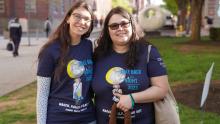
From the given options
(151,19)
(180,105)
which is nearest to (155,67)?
(180,105)

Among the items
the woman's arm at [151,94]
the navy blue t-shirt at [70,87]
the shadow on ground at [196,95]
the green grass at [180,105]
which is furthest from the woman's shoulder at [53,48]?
the shadow on ground at [196,95]

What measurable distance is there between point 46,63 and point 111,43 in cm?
48

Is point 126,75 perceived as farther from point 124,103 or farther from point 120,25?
point 120,25

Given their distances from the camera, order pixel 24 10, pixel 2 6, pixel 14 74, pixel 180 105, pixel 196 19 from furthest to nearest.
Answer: pixel 24 10, pixel 2 6, pixel 196 19, pixel 14 74, pixel 180 105

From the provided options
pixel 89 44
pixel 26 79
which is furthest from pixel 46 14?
pixel 89 44

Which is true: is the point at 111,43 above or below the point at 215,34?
above

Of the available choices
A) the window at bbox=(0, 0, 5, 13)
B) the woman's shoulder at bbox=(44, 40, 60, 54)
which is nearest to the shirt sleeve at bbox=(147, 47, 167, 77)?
the woman's shoulder at bbox=(44, 40, 60, 54)

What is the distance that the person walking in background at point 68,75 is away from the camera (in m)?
3.24

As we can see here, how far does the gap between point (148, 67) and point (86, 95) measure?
0.48 metres

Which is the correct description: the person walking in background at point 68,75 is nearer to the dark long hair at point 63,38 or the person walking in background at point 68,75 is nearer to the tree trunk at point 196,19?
the dark long hair at point 63,38

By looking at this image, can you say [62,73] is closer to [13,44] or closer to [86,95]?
[86,95]

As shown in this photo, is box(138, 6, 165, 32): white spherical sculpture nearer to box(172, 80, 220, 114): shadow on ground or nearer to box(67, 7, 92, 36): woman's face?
box(172, 80, 220, 114): shadow on ground

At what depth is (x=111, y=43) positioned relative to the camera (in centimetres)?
332

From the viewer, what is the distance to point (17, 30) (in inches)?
824
